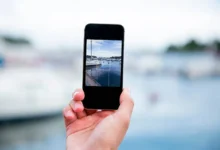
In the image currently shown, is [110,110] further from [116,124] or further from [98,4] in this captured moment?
[98,4]

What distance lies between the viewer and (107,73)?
24.7 inches

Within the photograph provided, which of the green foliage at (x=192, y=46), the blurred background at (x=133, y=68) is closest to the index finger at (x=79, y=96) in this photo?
the blurred background at (x=133, y=68)

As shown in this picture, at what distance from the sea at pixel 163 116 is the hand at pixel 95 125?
0.82m

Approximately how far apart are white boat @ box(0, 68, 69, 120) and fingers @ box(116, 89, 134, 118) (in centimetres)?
86

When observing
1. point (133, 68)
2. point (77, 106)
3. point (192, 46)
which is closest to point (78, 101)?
point (77, 106)

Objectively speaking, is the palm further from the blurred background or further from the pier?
the blurred background

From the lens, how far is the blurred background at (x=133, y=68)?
1365 millimetres

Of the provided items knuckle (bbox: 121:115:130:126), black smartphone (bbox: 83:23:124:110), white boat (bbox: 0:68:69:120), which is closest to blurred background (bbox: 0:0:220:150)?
white boat (bbox: 0:68:69:120)

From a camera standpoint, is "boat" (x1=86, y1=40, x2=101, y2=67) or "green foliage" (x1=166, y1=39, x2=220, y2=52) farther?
"green foliage" (x1=166, y1=39, x2=220, y2=52)

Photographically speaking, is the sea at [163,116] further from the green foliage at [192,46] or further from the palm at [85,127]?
the palm at [85,127]

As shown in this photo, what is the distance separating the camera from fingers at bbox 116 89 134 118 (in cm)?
57

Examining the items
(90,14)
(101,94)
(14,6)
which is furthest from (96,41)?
(14,6)

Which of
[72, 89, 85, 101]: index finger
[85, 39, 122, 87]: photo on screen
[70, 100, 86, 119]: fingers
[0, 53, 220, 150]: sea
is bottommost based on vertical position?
[0, 53, 220, 150]: sea

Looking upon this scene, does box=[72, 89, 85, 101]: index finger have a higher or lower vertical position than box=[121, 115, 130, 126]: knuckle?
higher
